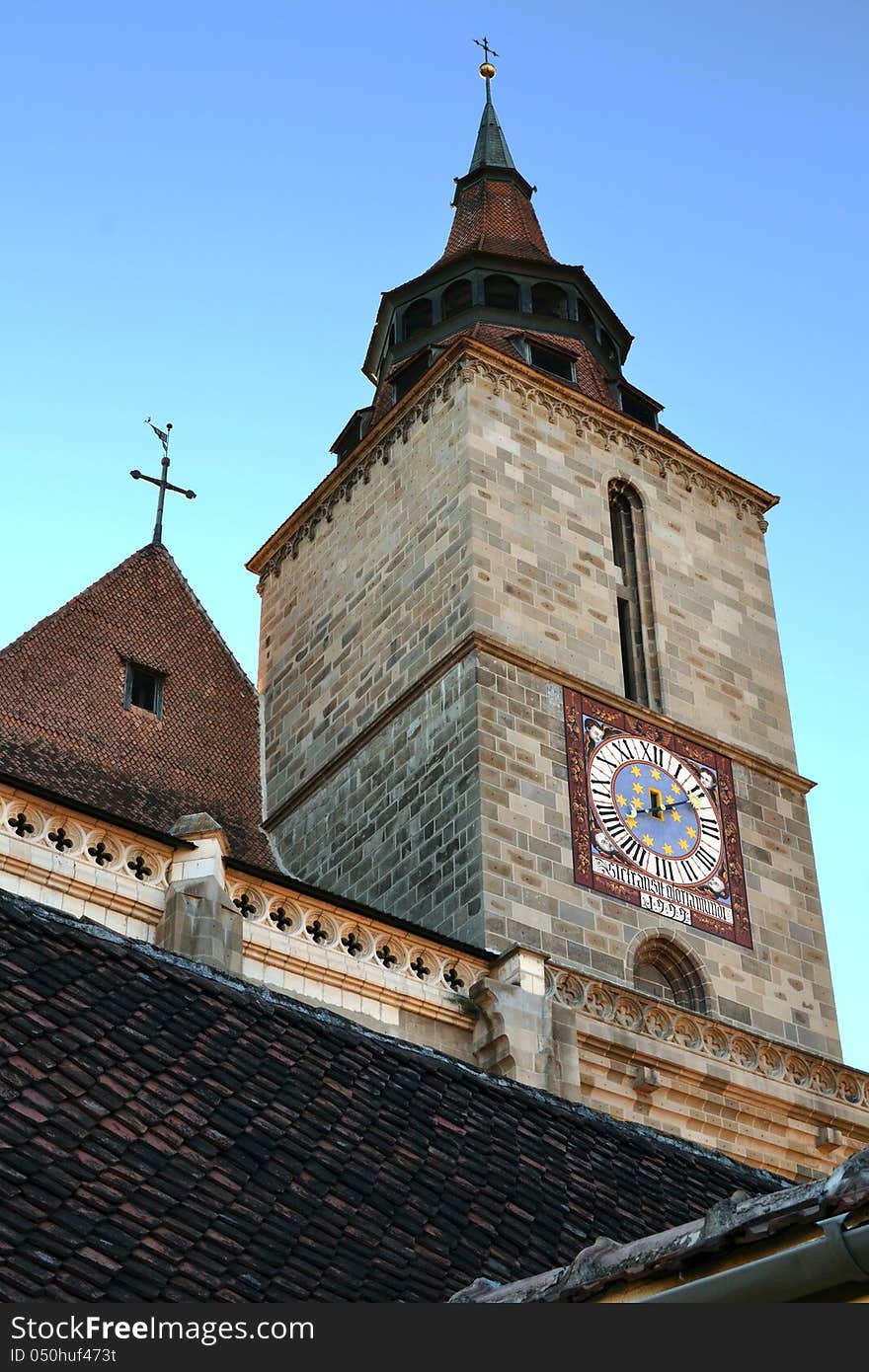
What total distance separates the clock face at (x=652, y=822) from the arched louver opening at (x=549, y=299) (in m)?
6.62

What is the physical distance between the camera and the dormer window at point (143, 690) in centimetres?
2134

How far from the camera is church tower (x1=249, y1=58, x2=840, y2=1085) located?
62.5ft

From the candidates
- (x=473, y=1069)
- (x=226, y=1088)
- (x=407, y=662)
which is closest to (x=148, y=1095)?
(x=226, y=1088)

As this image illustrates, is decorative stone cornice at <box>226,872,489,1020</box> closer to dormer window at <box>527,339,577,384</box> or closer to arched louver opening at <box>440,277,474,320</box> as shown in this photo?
dormer window at <box>527,339,577,384</box>

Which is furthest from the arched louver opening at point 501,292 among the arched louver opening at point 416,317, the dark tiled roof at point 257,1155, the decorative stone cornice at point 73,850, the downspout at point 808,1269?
the downspout at point 808,1269

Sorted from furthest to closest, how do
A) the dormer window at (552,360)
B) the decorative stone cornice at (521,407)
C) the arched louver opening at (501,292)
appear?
the arched louver opening at (501,292) < the dormer window at (552,360) < the decorative stone cornice at (521,407)

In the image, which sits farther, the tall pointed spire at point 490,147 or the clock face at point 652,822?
the tall pointed spire at point 490,147

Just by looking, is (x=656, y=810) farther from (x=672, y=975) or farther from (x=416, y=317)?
(x=416, y=317)

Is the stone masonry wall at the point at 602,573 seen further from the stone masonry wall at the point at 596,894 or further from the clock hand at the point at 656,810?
the clock hand at the point at 656,810

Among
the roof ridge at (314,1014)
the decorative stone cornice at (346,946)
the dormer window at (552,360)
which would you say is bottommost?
the roof ridge at (314,1014)

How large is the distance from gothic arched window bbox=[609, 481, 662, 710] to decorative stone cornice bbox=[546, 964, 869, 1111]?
12.9 ft

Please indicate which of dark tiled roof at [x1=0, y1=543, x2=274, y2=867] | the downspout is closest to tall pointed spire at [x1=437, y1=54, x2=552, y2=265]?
dark tiled roof at [x1=0, y1=543, x2=274, y2=867]

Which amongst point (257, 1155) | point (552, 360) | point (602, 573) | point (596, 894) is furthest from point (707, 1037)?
point (257, 1155)

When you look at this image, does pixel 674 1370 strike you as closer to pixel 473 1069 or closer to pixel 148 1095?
pixel 148 1095
